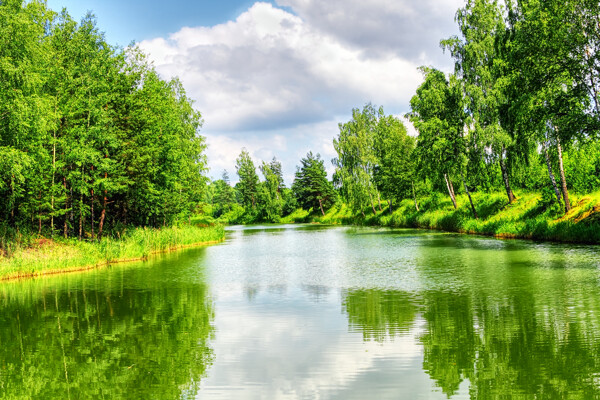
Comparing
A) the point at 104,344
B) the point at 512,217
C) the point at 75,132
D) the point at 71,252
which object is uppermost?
the point at 75,132

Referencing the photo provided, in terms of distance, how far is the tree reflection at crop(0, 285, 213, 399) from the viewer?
337 inches

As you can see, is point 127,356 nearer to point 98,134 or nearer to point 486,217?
point 98,134

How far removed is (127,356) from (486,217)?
130ft

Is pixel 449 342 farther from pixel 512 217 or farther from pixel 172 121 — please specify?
pixel 172 121

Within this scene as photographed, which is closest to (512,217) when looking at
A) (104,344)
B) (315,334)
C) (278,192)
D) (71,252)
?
(315,334)

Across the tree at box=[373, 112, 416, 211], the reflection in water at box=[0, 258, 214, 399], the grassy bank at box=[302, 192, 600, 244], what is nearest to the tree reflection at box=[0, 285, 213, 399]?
the reflection in water at box=[0, 258, 214, 399]

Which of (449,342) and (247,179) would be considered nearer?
(449,342)

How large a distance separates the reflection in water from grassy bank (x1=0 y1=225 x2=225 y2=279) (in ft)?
16.4

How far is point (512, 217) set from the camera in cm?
3859

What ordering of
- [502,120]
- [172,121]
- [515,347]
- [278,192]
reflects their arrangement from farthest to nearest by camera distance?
1. [278,192]
2. [172,121]
3. [502,120]
4. [515,347]

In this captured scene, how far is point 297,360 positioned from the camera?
966 cm

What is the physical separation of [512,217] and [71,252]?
34004 mm

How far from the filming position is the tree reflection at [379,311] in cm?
1181

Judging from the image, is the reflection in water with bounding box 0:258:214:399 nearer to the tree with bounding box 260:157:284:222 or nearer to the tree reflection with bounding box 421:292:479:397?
the tree reflection with bounding box 421:292:479:397
